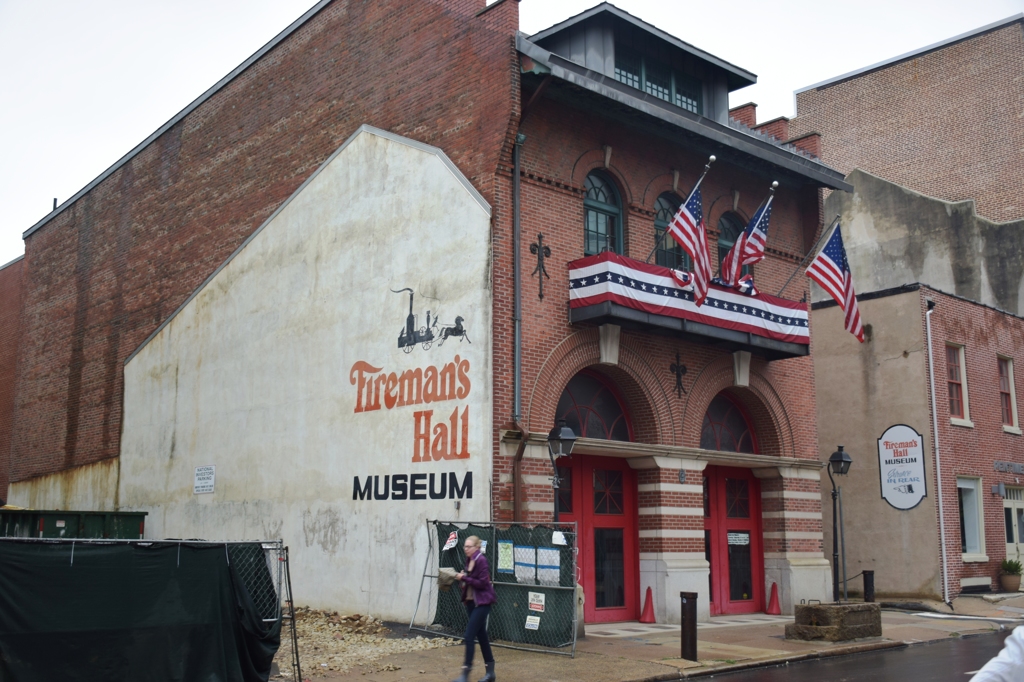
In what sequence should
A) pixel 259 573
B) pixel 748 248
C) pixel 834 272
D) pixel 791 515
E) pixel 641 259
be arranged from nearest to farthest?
pixel 259 573 → pixel 748 248 → pixel 641 259 → pixel 834 272 → pixel 791 515

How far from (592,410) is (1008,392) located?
589 inches

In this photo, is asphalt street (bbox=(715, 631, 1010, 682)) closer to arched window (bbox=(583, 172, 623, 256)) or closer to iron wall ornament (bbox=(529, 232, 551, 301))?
iron wall ornament (bbox=(529, 232, 551, 301))

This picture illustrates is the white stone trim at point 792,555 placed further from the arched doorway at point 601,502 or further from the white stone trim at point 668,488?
the arched doorway at point 601,502

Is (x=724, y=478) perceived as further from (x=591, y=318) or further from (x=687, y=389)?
(x=591, y=318)

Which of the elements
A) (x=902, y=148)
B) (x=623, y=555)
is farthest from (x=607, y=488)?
(x=902, y=148)

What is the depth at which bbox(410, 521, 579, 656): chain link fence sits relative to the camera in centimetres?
1445

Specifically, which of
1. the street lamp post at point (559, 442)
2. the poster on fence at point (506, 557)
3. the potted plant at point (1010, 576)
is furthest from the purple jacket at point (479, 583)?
the potted plant at point (1010, 576)

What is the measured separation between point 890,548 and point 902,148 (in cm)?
1895

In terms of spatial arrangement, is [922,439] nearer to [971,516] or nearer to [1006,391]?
[971,516]

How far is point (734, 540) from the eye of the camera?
2161 cm

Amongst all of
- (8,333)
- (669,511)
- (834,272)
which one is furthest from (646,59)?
(8,333)

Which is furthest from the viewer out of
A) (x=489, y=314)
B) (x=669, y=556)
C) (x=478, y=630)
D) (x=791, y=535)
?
(x=791, y=535)

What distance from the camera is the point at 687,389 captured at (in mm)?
19922

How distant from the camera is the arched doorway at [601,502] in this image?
18562 millimetres
